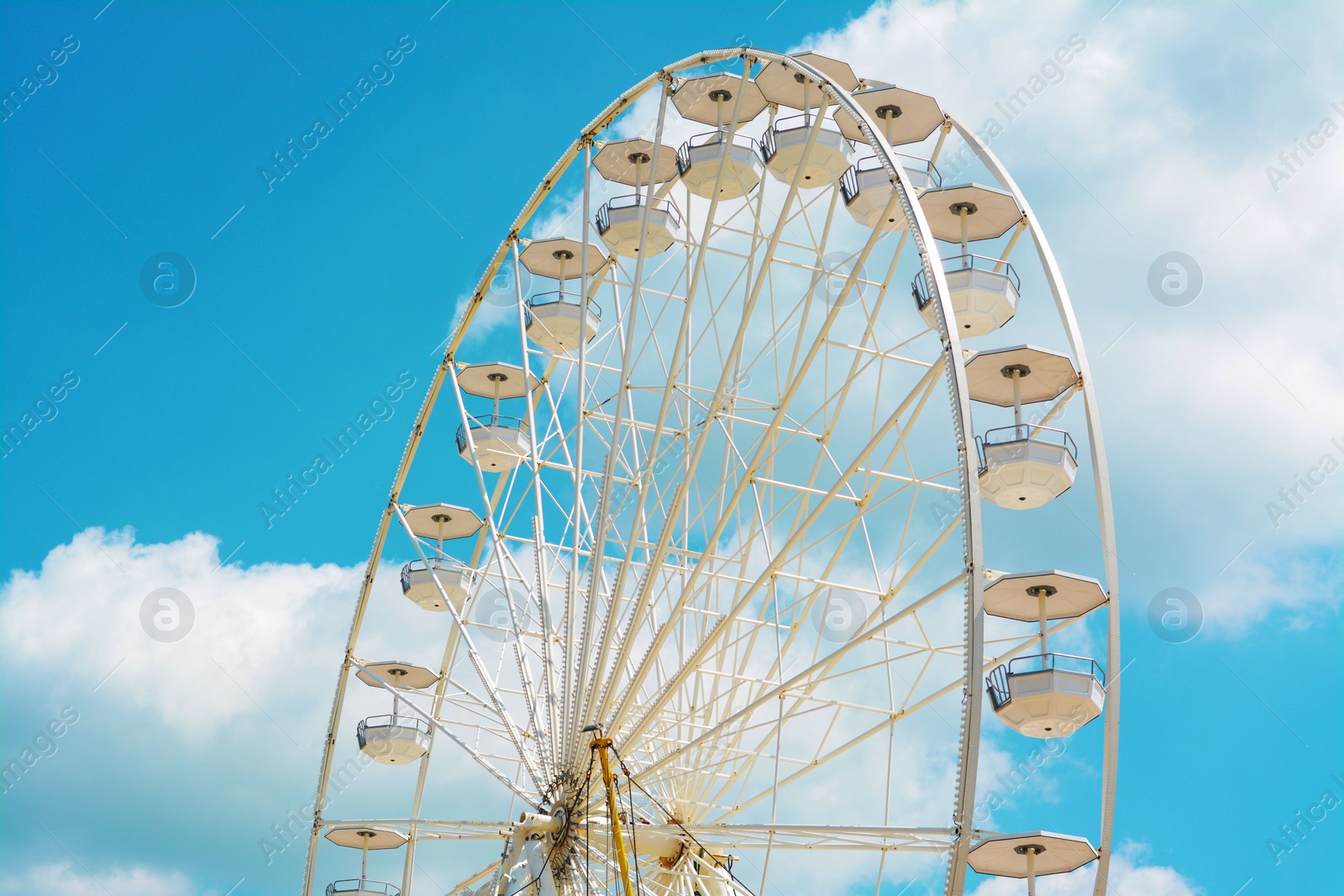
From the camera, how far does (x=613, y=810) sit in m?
19.7

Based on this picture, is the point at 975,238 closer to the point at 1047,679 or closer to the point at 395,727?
the point at 1047,679

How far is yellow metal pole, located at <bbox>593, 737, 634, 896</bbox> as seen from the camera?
1877 centimetres

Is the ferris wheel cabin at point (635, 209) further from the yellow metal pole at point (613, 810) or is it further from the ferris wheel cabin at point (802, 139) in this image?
the yellow metal pole at point (613, 810)

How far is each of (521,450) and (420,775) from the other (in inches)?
285

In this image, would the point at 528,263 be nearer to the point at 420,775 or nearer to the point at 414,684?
the point at 414,684

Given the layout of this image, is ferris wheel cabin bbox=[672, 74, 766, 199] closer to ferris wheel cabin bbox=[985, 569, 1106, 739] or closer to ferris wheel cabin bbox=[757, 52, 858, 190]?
ferris wheel cabin bbox=[757, 52, 858, 190]

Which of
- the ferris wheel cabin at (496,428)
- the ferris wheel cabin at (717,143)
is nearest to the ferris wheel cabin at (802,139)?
the ferris wheel cabin at (717,143)

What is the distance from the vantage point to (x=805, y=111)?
22.5m

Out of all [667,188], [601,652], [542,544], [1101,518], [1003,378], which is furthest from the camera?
[667,188]

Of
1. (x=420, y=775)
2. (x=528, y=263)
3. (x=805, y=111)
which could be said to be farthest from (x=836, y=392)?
(x=420, y=775)

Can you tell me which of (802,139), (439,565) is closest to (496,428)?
(439,565)

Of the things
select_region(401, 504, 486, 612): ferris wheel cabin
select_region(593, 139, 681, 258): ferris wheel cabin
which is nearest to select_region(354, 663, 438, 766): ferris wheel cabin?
select_region(401, 504, 486, 612): ferris wheel cabin

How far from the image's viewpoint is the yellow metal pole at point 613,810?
61.6 ft

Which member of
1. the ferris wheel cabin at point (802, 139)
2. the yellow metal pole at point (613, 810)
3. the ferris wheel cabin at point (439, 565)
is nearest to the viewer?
the yellow metal pole at point (613, 810)
